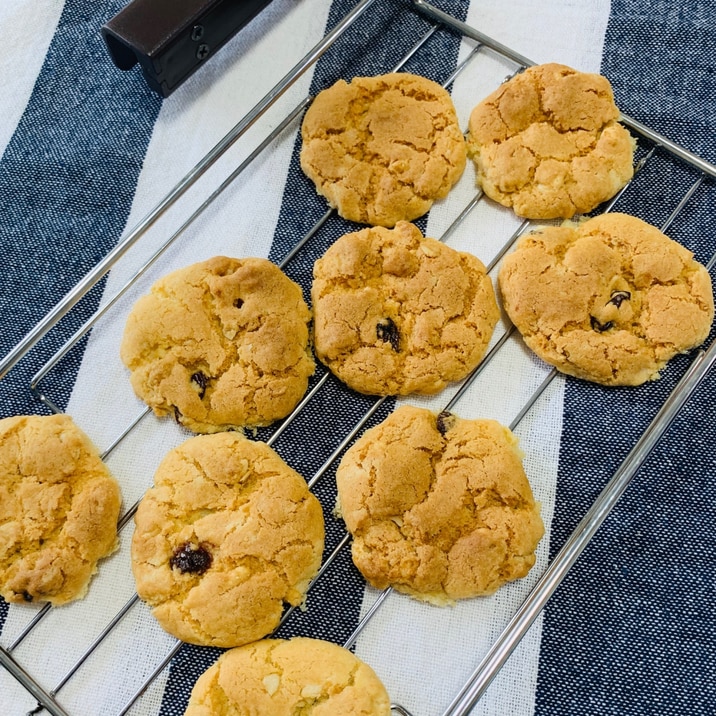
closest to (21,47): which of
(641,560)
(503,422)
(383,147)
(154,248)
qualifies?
(154,248)

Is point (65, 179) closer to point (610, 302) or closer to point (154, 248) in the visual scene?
point (154, 248)

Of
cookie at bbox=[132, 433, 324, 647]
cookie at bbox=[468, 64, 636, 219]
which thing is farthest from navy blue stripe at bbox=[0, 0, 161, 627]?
cookie at bbox=[468, 64, 636, 219]

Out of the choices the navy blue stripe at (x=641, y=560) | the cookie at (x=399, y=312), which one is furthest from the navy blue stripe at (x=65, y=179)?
the navy blue stripe at (x=641, y=560)

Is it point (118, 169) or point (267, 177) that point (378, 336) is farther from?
point (118, 169)

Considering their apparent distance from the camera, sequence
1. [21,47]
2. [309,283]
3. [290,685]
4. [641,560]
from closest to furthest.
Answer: [290,685]
[641,560]
[309,283]
[21,47]

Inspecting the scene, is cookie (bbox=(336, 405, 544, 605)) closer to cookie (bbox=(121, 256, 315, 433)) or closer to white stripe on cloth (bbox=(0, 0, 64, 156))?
cookie (bbox=(121, 256, 315, 433))

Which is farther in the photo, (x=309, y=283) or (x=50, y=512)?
(x=309, y=283)

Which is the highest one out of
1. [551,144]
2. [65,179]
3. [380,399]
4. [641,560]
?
[65,179]
